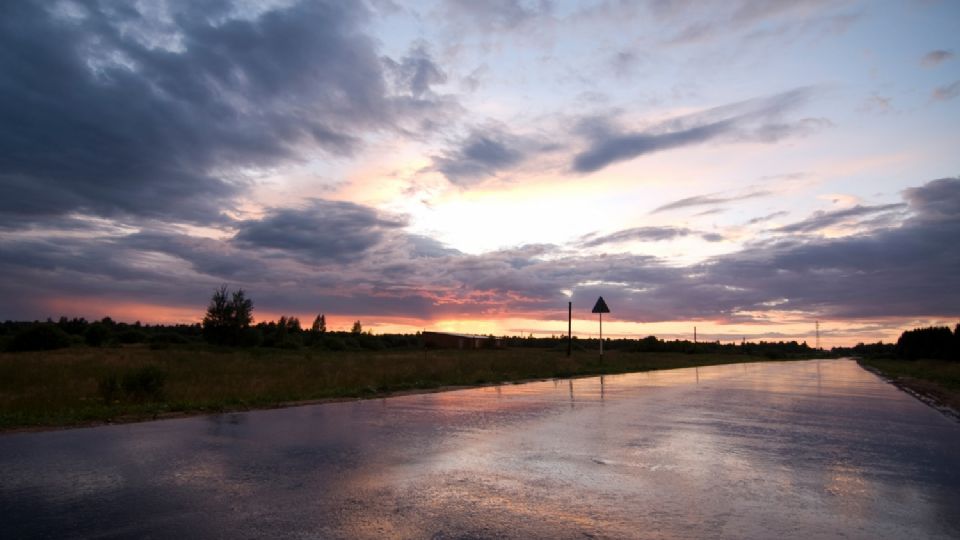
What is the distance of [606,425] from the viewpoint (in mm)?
12570

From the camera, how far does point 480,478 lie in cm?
753

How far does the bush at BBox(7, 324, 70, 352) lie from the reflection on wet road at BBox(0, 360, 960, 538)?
181ft

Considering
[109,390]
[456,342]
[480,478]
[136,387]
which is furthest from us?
[456,342]

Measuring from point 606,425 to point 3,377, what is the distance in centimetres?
2369

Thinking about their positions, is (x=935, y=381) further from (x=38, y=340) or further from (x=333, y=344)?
(x=38, y=340)

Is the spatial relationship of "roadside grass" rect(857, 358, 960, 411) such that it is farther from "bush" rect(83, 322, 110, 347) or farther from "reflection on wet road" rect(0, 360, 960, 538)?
"bush" rect(83, 322, 110, 347)

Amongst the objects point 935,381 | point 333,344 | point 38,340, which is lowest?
point 935,381

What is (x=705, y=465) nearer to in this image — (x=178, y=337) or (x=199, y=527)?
(x=199, y=527)

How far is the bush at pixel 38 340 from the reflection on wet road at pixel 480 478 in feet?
181

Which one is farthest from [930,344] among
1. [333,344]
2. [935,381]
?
[333,344]

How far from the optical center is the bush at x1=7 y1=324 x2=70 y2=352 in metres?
55.3

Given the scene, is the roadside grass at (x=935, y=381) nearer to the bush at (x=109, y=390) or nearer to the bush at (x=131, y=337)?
the bush at (x=109, y=390)

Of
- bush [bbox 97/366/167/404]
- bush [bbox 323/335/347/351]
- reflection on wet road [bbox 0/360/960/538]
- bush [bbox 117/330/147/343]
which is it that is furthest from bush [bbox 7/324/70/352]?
reflection on wet road [bbox 0/360/960/538]

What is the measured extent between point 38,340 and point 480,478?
63365mm
